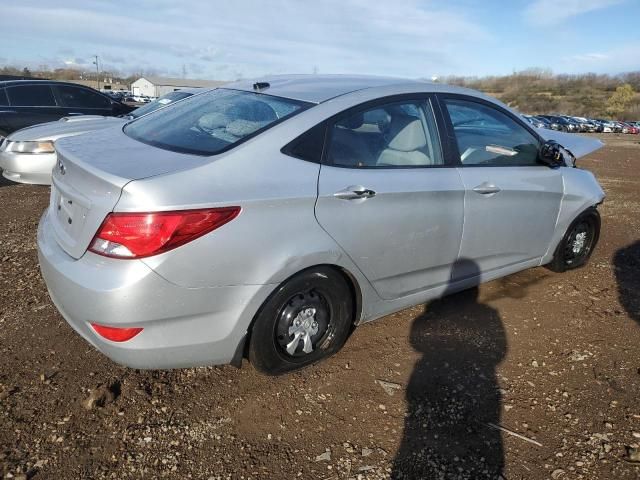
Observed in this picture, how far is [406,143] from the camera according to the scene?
3035 mm

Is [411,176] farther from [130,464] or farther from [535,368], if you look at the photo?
[130,464]

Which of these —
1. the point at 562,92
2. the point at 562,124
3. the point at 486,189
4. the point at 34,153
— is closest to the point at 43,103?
the point at 34,153

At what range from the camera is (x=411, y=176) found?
9.52 ft

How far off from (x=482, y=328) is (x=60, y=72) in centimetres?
14293

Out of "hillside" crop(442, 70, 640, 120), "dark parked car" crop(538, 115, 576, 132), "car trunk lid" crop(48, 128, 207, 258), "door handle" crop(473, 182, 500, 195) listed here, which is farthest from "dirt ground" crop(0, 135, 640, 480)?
"hillside" crop(442, 70, 640, 120)

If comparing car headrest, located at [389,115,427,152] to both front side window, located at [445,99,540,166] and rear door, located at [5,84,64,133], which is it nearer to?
front side window, located at [445,99,540,166]

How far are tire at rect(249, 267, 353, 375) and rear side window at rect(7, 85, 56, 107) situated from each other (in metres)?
7.51

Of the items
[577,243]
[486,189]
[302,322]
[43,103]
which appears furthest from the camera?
[43,103]

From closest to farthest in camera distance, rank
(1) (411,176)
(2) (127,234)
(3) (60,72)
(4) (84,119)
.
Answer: (2) (127,234)
(1) (411,176)
(4) (84,119)
(3) (60,72)

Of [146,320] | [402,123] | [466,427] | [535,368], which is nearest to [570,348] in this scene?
[535,368]

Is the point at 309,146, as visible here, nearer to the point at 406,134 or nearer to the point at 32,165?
the point at 406,134

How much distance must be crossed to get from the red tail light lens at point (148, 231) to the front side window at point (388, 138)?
846mm

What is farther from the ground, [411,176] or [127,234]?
[411,176]

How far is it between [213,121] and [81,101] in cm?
692
